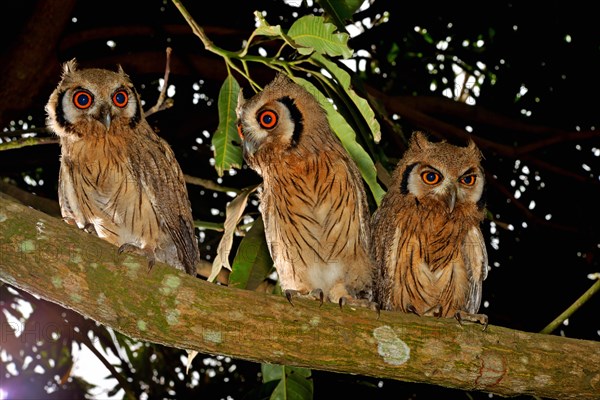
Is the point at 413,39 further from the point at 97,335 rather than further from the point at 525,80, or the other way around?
the point at 97,335

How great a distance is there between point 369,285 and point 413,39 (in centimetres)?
259

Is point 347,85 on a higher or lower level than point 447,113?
lower

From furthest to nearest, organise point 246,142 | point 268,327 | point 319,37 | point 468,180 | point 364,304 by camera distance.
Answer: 1. point 468,180
2. point 246,142
3. point 364,304
4. point 319,37
5. point 268,327

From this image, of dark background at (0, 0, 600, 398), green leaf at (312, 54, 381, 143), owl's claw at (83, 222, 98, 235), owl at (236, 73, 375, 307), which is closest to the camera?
green leaf at (312, 54, 381, 143)

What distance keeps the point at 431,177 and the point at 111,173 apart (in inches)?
50.3

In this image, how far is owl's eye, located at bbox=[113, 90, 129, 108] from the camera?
2871 millimetres

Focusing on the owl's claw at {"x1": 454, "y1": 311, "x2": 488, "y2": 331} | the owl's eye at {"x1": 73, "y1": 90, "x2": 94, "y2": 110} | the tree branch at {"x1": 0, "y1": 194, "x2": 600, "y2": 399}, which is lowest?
the tree branch at {"x1": 0, "y1": 194, "x2": 600, "y2": 399}

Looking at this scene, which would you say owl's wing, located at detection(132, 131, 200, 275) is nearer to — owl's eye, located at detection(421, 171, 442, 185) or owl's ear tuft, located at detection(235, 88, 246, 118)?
owl's ear tuft, located at detection(235, 88, 246, 118)

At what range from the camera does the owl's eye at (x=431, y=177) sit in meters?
3.16

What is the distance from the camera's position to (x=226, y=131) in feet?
9.32

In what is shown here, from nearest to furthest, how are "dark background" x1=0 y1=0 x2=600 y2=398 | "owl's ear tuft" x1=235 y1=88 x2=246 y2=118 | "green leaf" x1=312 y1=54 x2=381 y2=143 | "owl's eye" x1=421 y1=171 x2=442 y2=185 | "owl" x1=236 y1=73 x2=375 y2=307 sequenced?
"green leaf" x1=312 y1=54 x2=381 y2=143 → "owl's ear tuft" x1=235 y1=88 x2=246 y2=118 → "owl" x1=236 y1=73 x2=375 y2=307 → "owl's eye" x1=421 y1=171 x2=442 y2=185 → "dark background" x1=0 y1=0 x2=600 y2=398

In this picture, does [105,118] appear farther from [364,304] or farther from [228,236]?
[364,304]

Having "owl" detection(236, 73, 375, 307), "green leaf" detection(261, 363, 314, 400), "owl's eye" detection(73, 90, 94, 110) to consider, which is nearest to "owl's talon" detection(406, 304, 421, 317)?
"owl" detection(236, 73, 375, 307)

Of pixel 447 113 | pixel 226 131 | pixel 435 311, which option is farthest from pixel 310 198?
pixel 447 113
